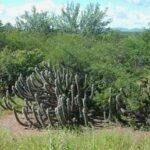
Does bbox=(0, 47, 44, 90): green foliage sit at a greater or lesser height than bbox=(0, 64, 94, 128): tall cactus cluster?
lesser

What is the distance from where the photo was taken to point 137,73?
541 inches

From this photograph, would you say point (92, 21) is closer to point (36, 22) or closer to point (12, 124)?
point (36, 22)

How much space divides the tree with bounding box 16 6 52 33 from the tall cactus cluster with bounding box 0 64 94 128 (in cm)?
2262

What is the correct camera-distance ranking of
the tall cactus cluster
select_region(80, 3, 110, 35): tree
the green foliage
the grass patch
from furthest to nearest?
select_region(80, 3, 110, 35): tree
the green foliage
the tall cactus cluster
the grass patch

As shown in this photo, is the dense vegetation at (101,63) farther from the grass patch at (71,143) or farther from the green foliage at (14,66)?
the grass patch at (71,143)

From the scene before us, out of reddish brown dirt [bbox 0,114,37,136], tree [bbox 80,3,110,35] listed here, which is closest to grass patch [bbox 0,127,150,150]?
reddish brown dirt [bbox 0,114,37,136]

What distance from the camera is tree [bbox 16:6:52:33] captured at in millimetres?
36438

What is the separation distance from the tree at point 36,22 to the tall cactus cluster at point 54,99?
22.6 metres

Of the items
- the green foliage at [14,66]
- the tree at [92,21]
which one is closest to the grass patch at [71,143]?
the green foliage at [14,66]

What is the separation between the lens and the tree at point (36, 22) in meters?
36.4

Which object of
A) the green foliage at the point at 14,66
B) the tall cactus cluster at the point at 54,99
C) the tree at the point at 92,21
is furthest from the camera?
the tree at the point at 92,21

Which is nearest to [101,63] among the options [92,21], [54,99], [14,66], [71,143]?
[54,99]

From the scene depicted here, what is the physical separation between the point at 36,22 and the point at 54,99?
24.9 m

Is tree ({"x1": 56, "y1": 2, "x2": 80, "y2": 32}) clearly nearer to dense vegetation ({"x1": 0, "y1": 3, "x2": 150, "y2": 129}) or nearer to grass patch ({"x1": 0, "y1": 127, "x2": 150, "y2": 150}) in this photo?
dense vegetation ({"x1": 0, "y1": 3, "x2": 150, "y2": 129})
